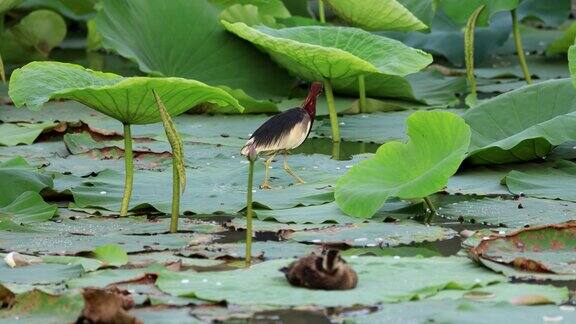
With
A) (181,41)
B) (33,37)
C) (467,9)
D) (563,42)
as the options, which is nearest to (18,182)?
(181,41)

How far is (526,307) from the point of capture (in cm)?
287

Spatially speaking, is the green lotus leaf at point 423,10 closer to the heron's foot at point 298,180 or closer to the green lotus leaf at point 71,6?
the green lotus leaf at point 71,6

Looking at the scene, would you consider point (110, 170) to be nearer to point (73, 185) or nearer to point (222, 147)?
point (73, 185)

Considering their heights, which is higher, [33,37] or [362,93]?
[33,37]

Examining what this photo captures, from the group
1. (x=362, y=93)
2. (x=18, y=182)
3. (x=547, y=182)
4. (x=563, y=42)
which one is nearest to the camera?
(x=18, y=182)

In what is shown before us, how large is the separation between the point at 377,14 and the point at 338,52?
36.8 inches

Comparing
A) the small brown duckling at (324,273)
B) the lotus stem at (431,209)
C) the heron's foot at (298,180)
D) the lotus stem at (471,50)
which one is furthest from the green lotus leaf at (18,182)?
the lotus stem at (471,50)

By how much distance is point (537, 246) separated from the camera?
3.49m

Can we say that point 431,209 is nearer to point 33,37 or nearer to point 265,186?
point 265,186

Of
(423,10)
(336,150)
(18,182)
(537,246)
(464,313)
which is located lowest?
(464,313)

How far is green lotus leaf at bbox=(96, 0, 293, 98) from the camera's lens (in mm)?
6188

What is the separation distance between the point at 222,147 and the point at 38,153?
685mm

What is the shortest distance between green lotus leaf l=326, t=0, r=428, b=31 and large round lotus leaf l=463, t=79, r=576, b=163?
1157mm

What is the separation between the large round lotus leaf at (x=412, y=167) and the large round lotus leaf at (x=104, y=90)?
44cm
